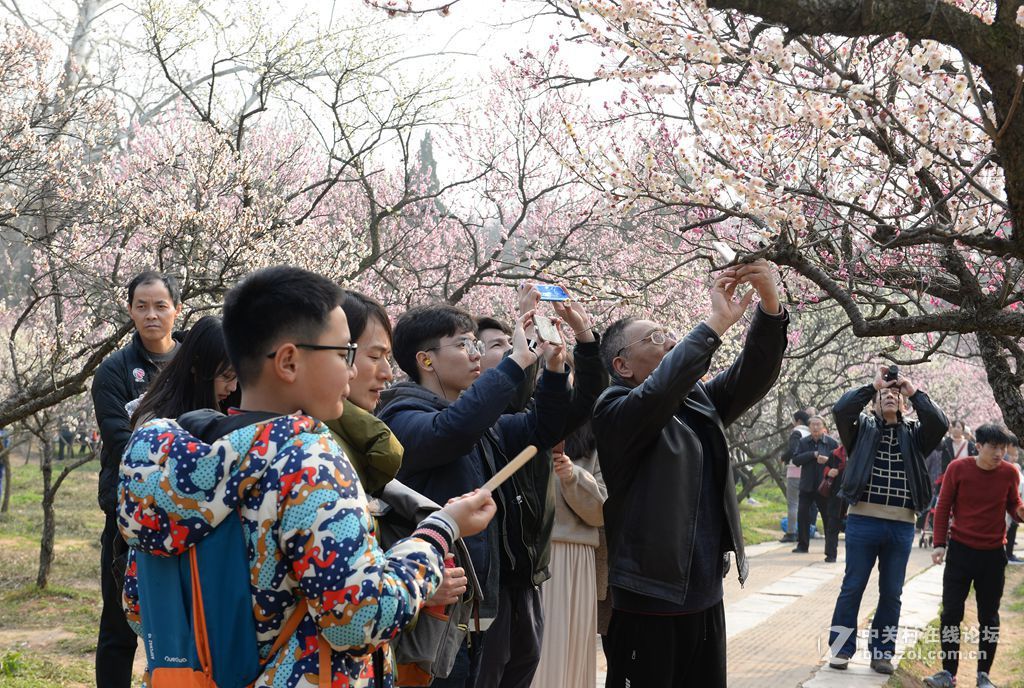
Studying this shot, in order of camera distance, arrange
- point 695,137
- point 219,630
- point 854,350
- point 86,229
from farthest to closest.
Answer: point 854,350
point 86,229
point 695,137
point 219,630

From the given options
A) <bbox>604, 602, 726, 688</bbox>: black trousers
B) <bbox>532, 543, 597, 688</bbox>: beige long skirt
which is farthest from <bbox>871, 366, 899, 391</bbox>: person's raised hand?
<bbox>604, 602, 726, 688</bbox>: black trousers

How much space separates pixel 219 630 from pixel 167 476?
0.31m

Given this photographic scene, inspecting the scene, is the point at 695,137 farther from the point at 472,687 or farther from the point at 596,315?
the point at 596,315

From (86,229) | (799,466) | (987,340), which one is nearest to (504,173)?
(86,229)

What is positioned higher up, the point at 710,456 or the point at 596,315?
the point at 596,315

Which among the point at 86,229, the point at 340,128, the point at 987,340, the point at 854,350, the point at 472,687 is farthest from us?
the point at 854,350

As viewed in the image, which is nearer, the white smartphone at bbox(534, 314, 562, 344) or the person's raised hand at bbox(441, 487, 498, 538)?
the person's raised hand at bbox(441, 487, 498, 538)

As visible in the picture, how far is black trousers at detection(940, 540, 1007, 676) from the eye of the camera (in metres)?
7.12

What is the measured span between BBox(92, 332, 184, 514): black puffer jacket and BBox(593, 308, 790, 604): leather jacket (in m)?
2.11

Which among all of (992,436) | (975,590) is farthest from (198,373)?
(992,436)

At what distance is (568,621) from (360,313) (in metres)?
2.13

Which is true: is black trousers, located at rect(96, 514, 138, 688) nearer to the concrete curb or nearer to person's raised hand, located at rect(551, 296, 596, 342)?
person's raised hand, located at rect(551, 296, 596, 342)

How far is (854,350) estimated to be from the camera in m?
21.1

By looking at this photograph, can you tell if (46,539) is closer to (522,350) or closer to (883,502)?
(883,502)
